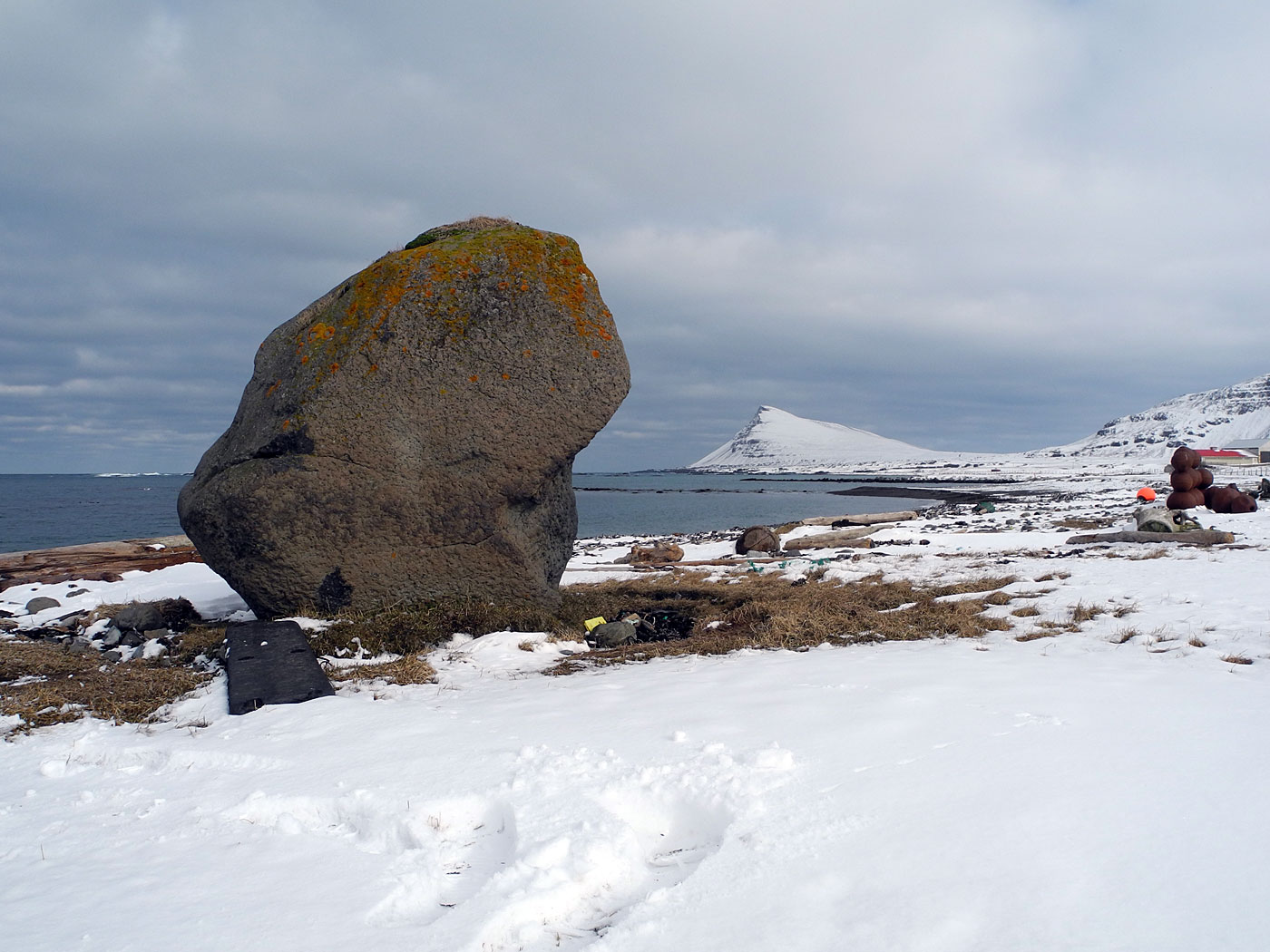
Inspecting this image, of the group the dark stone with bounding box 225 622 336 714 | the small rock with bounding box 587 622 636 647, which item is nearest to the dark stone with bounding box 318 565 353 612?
the dark stone with bounding box 225 622 336 714

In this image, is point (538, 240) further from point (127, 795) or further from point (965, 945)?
point (965, 945)

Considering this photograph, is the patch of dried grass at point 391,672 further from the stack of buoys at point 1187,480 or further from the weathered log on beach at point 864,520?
the weathered log on beach at point 864,520

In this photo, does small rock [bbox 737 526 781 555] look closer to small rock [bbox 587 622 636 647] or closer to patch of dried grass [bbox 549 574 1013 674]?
patch of dried grass [bbox 549 574 1013 674]

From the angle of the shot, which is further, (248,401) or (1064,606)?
(248,401)

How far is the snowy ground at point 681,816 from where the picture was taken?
7.64 feet

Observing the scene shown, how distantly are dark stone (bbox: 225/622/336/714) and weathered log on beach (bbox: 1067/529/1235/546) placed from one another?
14144mm

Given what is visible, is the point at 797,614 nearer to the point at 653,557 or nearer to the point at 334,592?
the point at 334,592

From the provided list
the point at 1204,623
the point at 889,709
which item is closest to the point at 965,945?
the point at 889,709

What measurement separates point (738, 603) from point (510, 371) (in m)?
3.95

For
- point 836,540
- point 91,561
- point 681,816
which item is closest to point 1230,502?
point 836,540

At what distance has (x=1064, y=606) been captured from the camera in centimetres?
752

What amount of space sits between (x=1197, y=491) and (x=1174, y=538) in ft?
32.8

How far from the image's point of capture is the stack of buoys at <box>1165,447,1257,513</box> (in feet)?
63.5

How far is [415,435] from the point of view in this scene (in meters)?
7.90
